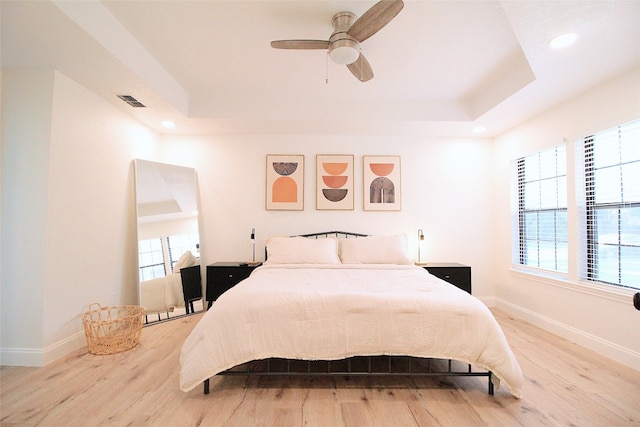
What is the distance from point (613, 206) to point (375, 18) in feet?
8.69

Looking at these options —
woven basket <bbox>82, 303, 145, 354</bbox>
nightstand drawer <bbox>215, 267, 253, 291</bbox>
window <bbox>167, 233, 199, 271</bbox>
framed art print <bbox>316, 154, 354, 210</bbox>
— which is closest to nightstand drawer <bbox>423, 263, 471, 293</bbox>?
framed art print <bbox>316, 154, 354, 210</bbox>

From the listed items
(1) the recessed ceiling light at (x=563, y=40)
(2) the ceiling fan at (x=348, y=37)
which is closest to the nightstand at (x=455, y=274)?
(1) the recessed ceiling light at (x=563, y=40)

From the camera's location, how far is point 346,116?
11.7ft

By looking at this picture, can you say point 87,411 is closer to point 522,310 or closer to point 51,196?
point 51,196

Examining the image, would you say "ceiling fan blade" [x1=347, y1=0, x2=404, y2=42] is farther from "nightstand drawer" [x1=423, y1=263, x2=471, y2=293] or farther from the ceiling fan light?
"nightstand drawer" [x1=423, y1=263, x2=471, y2=293]

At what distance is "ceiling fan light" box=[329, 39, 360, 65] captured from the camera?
2.04 metres

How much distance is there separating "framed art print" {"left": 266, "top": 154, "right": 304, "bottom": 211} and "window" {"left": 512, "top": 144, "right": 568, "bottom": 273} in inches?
113

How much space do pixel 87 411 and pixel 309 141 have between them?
352 cm

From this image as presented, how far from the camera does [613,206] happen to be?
2.58 metres

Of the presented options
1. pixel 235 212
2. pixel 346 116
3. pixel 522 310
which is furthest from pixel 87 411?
pixel 522 310

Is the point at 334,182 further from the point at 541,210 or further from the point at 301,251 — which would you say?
the point at 541,210

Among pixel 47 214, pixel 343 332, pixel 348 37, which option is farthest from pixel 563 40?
pixel 47 214

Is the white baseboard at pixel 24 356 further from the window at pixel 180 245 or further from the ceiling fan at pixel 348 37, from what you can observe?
the ceiling fan at pixel 348 37

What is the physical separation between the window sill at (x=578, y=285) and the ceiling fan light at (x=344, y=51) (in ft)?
9.59
